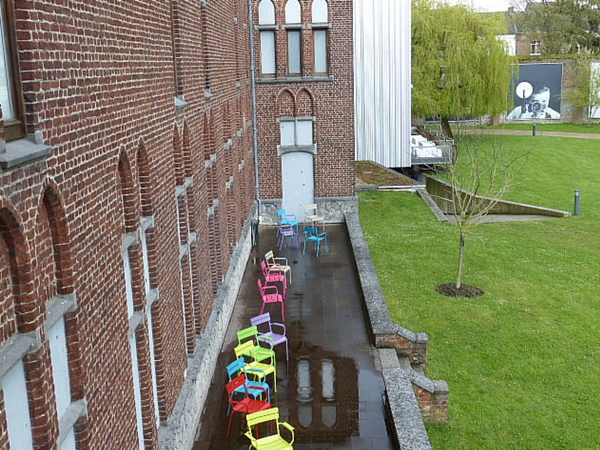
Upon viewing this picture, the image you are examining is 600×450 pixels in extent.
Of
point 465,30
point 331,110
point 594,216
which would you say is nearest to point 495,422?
point 331,110

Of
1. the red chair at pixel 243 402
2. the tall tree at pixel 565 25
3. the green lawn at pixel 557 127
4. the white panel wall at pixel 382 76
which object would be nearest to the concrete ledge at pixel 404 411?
the red chair at pixel 243 402

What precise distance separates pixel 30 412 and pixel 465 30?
1450 inches

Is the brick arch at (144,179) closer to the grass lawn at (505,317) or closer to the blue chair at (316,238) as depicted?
the grass lawn at (505,317)

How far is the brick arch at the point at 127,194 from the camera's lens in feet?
20.4

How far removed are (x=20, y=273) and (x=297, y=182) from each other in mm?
17549

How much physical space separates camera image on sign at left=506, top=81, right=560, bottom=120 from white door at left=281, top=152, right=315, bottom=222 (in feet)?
116

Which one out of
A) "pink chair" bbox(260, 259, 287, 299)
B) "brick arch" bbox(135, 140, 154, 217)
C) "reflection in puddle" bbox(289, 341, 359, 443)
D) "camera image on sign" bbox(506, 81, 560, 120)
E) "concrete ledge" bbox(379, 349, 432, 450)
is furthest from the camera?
"camera image on sign" bbox(506, 81, 560, 120)

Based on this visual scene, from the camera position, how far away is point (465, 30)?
37469 millimetres

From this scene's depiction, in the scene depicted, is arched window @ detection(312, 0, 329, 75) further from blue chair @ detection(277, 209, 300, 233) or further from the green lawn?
the green lawn

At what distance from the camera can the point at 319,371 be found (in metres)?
10.7

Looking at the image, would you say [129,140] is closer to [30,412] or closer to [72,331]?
[72,331]

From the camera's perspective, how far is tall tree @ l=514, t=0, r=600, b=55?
58.5 m

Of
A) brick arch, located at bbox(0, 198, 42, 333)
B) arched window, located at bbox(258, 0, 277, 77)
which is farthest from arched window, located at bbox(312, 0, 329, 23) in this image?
brick arch, located at bbox(0, 198, 42, 333)

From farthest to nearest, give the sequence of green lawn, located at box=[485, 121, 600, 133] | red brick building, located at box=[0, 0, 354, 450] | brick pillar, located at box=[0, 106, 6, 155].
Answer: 1. green lawn, located at box=[485, 121, 600, 133]
2. red brick building, located at box=[0, 0, 354, 450]
3. brick pillar, located at box=[0, 106, 6, 155]
